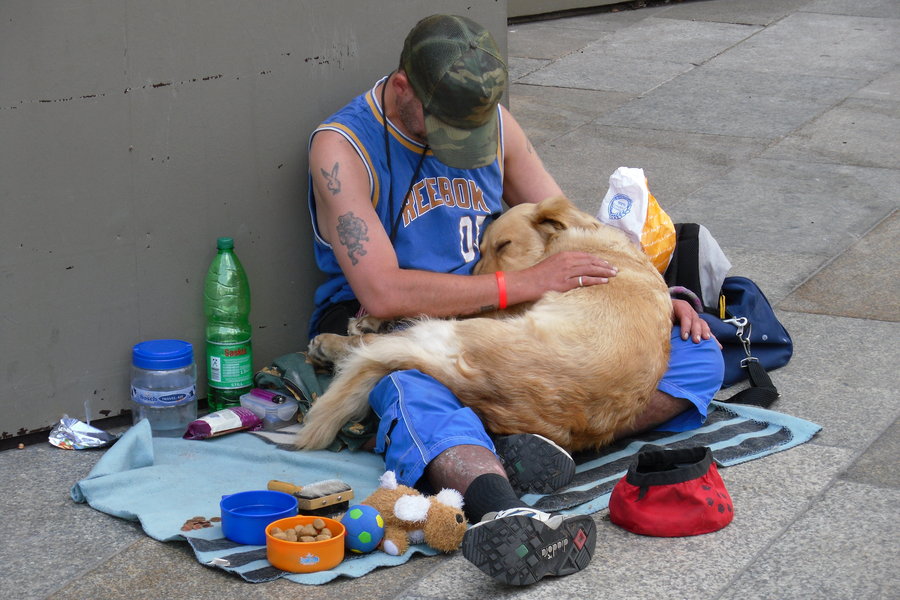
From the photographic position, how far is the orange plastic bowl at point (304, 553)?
10.0ft

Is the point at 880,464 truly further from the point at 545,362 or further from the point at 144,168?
the point at 144,168

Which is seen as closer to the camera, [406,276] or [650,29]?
[406,276]

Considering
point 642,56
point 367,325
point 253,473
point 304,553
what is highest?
point 642,56

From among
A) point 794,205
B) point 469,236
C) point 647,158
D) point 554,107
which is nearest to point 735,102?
point 554,107

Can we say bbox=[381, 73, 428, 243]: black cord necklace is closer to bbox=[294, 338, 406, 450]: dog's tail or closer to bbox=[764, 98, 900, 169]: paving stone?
bbox=[294, 338, 406, 450]: dog's tail

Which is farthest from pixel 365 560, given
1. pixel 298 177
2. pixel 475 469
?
pixel 298 177

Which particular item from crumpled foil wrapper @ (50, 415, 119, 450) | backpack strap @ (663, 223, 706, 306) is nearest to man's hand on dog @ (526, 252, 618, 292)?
backpack strap @ (663, 223, 706, 306)

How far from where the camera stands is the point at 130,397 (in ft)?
13.7

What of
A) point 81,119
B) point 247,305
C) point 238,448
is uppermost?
point 81,119

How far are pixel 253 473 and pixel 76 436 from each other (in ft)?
2.36

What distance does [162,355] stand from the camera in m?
4.02

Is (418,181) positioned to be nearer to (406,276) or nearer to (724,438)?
(406,276)

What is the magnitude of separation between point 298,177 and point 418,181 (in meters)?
0.55

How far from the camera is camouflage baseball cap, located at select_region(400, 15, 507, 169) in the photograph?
375 cm
